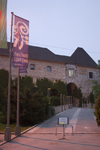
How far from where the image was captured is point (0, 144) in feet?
27.8

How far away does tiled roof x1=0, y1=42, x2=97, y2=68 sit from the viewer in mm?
49894

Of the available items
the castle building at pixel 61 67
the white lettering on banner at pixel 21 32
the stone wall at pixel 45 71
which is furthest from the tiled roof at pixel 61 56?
the white lettering on banner at pixel 21 32

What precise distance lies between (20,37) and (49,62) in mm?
38988

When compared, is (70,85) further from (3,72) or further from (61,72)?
(3,72)

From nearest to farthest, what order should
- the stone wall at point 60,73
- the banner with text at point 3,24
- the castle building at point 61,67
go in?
the banner with text at point 3,24 < the stone wall at point 60,73 < the castle building at point 61,67

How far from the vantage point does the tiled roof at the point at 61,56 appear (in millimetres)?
49894

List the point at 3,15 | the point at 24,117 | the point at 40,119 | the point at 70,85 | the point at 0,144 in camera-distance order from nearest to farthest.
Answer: the point at 0,144 < the point at 3,15 < the point at 24,117 < the point at 40,119 < the point at 70,85

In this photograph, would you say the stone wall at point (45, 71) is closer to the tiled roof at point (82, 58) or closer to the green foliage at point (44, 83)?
the green foliage at point (44, 83)

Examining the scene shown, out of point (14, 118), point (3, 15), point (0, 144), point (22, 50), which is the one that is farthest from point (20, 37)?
point (14, 118)

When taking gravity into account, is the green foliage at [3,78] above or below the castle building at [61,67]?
below

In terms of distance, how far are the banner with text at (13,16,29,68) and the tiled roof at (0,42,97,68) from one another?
3395 centimetres

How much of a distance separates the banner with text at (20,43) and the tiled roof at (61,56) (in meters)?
34.0

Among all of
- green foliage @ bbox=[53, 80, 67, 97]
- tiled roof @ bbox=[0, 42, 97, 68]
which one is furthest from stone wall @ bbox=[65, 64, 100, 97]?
green foliage @ bbox=[53, 80, 67, 97]

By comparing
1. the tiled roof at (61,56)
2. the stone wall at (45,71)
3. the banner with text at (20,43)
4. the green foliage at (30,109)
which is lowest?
the green foliage at (30,109)
